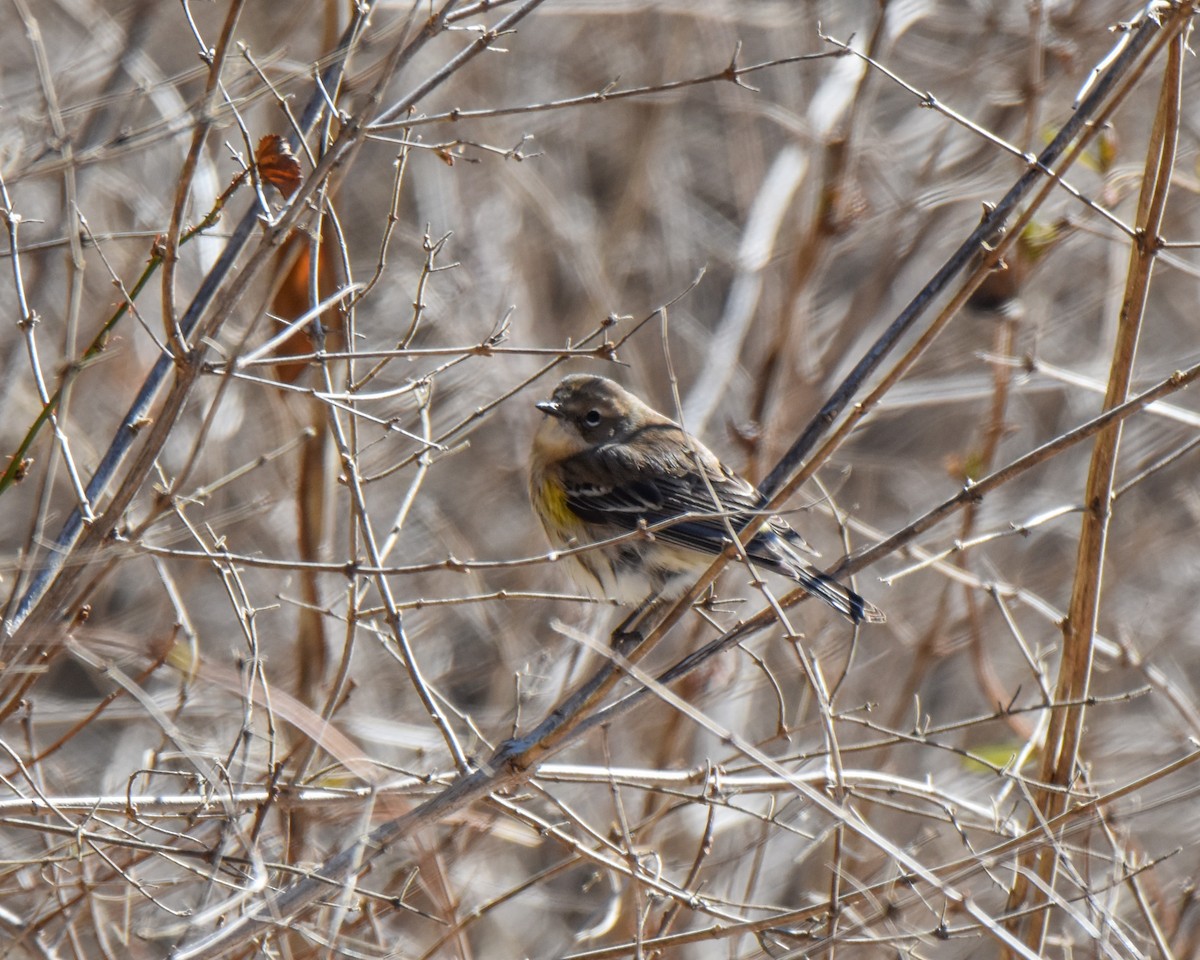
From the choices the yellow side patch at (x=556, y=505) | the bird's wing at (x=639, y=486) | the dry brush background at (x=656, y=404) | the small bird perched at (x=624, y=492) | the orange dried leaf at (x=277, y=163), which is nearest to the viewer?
the orange dried leaf at (x=277, y=163)

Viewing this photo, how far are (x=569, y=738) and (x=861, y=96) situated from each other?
3.54 metres

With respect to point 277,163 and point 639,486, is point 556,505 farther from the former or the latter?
point 277,163

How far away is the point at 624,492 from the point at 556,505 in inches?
12.2

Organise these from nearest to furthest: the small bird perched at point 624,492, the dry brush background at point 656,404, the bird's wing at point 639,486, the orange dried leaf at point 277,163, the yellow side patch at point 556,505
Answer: the orange dried leaf at point 277,163
the dry brush background at point 656,404
the small bird perched at point 624,492
the bird's wing at point 639,486
the yellow side patch at point 556,505

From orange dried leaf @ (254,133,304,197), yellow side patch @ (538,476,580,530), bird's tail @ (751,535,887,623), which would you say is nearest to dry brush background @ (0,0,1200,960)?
orange dried leaf @ (254,133,304,197)

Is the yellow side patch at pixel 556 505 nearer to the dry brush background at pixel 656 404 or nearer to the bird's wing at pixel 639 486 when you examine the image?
the bird's wing at pixel 639 486

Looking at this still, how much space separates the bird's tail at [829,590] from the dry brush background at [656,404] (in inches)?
8.9

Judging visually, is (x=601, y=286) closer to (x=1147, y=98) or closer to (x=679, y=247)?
(x=679, y=247)

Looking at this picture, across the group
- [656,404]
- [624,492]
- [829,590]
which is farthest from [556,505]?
[656,404]

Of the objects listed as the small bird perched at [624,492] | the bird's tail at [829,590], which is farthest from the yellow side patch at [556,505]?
the bird's tail at [829,590]

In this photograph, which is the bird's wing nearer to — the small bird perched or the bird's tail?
the small bird perched

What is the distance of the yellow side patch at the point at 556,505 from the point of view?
5.54m

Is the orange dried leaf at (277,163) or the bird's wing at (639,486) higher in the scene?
the orange dried leaf at (277,163)

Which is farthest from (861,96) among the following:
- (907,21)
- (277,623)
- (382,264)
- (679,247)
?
(277,623)
